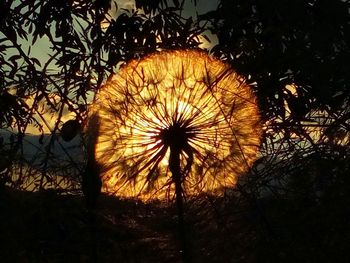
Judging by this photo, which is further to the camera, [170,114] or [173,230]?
[173,230]

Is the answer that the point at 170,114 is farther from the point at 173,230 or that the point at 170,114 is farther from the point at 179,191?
the point at 173,230

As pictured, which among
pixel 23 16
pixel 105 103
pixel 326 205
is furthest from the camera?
pixel 23 16

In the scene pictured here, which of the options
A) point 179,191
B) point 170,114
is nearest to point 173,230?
point 170,114

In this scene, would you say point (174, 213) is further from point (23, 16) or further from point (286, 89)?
point (23, 16)

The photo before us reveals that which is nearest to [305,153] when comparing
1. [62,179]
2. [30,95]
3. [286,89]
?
[286,89]

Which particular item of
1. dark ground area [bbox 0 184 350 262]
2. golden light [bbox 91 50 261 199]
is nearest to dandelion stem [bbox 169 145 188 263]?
golden light [bbox 91 50 261 199]

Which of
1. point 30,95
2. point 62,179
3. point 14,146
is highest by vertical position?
point 30,95

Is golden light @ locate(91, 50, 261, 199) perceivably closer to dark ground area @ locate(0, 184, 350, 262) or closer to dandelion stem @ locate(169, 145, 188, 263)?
dark ground area @ locate(0, 184, 350, 262)
